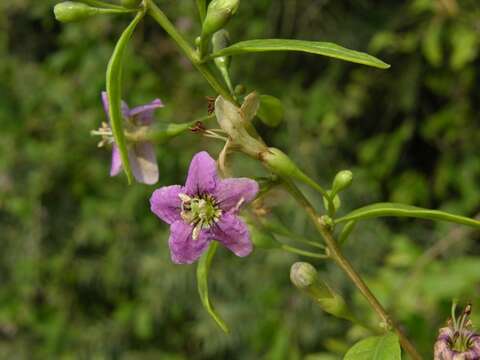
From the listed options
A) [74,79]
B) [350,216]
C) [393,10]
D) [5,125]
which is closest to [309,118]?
[393,10]

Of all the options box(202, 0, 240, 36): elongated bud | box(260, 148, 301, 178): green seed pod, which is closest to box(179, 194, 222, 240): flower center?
box(260, 148, 301, 178): green seed pod

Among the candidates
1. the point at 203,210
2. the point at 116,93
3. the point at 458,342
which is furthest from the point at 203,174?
the point at 458,342

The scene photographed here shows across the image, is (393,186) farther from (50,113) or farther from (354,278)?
(354,278)

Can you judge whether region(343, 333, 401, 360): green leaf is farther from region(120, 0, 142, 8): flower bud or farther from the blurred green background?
the blurred green background

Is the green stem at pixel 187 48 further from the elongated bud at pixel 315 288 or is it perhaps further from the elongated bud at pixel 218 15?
the elongated bud at pixel 315 288

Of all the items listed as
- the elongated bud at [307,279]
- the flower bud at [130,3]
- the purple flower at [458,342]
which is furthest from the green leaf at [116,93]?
the purple flower at [458,342]
